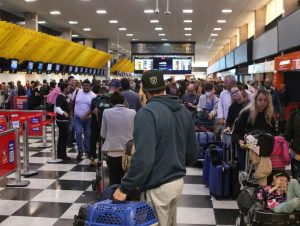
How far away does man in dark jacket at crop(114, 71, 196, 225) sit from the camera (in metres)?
2.40

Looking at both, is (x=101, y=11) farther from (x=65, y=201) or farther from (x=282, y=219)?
(x=282, y=219)

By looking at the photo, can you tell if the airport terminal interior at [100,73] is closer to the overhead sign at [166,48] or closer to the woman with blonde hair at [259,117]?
the overhead sign at [166,48]

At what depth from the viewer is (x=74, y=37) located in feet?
91.8

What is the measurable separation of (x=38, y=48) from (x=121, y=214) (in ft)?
44.2

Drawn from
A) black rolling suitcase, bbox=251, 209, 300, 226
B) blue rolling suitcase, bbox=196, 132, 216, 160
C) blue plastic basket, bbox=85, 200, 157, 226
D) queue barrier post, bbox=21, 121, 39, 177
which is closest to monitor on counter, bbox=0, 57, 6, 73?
queue barrier post, bbox=21, 121, 39, 177

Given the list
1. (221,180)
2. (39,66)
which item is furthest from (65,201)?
(39,66)

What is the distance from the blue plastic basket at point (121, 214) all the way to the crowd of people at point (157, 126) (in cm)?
11

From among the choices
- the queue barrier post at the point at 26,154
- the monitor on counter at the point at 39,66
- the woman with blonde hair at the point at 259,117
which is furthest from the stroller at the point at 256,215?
the monitor on counter at the point at 39,66

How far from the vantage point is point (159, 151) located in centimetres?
253

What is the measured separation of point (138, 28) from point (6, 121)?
1537 cm

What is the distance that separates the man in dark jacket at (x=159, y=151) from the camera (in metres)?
2.40

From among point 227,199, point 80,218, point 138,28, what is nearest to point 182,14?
point 138,28

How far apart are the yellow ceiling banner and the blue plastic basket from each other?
32.0 feet

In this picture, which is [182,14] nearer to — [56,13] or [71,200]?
[56,13]
